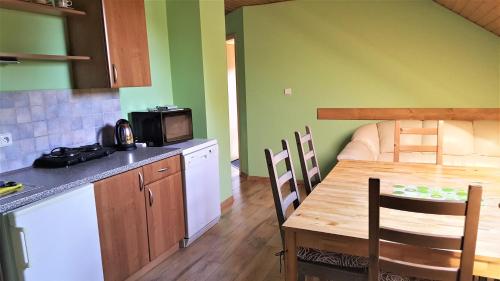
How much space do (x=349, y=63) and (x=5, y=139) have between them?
358cm

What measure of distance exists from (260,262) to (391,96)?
264 centimetres

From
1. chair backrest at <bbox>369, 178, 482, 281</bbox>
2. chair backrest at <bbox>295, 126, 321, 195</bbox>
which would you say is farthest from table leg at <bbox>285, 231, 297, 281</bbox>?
chair backrest at <bbox>295, 126, 321, 195</bbox>

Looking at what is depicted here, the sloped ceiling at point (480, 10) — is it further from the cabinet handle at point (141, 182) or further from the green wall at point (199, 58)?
the cabinet handle at point (141, 182)

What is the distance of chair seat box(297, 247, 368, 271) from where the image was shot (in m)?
1.72

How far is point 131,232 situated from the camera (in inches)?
95.0

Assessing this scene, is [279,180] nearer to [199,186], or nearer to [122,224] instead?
[122,224]

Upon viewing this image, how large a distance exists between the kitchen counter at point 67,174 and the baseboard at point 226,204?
121cm

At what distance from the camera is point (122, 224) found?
7.65 ft

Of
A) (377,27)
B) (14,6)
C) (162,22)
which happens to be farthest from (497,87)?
(14,6)

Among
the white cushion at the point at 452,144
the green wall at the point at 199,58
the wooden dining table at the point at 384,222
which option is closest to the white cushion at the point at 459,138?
the white cushion at the point at 452,144

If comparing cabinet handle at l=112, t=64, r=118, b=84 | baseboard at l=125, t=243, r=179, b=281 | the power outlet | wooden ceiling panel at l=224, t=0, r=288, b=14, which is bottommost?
baseboard at l=125, t=243, r=179, b=281

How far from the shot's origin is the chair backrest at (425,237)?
3.80 feet

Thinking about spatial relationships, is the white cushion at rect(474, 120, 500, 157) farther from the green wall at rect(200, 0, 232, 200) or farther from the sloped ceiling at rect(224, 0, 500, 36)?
the green wall at rect(200, 0, 232, 200)

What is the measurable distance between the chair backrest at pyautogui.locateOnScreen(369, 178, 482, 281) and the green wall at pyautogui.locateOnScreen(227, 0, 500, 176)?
128 inches
